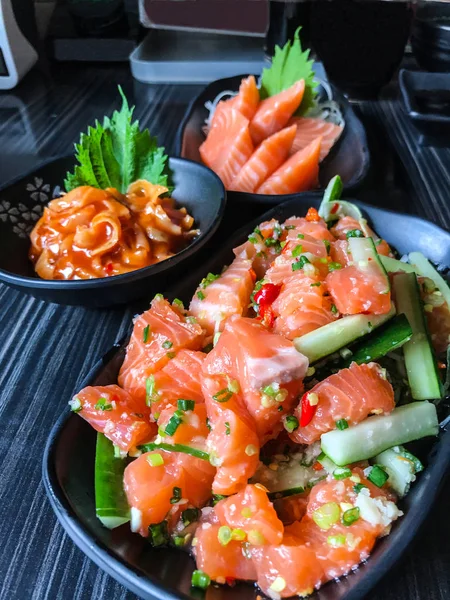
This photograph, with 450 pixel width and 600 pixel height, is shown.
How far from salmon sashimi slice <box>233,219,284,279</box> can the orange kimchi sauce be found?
0.30 meters

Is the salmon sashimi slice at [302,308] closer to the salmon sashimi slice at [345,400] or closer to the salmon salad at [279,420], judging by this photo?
the salmon salad at [279,420]

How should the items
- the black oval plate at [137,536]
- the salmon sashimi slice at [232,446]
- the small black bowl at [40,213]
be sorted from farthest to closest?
the small black bowl at [40,213], the salmon sashimi slice at [232,446], the black oval plate at [137,536]

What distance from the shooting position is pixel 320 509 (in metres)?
0.98

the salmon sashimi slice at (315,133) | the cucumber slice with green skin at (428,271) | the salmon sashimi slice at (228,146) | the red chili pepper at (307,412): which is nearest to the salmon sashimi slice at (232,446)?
the red chili pepper at (307,412)

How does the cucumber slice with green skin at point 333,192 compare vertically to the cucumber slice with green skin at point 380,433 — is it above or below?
above

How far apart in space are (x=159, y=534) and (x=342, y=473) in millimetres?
379

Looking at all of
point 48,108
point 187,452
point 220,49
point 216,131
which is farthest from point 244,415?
point 220,49

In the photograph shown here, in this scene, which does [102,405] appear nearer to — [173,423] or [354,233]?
[173,423]

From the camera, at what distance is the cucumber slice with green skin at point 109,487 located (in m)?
0.99

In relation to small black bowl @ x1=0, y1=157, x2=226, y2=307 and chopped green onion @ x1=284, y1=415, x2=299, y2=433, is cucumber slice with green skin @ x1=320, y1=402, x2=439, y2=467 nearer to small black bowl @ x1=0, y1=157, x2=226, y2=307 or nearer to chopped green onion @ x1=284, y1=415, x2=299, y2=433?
chopped green onion @ x1=284, y1=415, x2=299, y2=433

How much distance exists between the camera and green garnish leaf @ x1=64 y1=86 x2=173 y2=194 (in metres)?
1.88

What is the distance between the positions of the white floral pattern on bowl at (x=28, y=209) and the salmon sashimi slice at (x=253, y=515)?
1.22 meters

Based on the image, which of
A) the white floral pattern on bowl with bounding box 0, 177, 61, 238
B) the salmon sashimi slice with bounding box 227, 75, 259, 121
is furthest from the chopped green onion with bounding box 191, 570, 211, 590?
the salmon sashimi slice with bounding box 227, 75, 259, 121

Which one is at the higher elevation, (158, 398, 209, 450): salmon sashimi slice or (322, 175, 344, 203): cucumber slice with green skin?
(322, 175, 344, 203): cucumber slice with green skin
